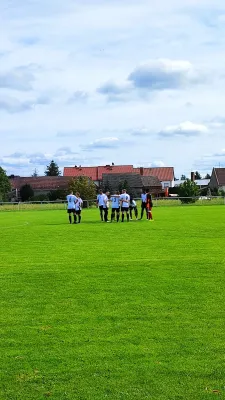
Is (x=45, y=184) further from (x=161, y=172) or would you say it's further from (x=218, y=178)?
(x=218, y=178)

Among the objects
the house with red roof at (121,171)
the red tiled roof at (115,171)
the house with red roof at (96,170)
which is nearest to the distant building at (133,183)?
the house with red roof at (121,171)

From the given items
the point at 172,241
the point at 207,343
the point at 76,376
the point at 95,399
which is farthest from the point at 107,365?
the point at 172,241

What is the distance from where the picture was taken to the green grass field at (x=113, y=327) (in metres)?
5.38

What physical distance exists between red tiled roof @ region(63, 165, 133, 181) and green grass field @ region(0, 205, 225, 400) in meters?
103

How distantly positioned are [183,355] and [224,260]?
23.5 ft

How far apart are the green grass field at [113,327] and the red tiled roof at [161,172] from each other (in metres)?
108

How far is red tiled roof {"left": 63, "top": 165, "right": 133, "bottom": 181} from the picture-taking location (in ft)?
383

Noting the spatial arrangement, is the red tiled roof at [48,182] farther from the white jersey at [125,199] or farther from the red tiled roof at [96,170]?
the white jersey at [125,199]

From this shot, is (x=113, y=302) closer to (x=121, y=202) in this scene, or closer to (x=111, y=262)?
(x=111, y=262)

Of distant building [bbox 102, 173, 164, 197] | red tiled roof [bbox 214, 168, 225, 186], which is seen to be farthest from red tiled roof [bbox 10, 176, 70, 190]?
red tiled roof [bbox 214, 168, 225, 186]

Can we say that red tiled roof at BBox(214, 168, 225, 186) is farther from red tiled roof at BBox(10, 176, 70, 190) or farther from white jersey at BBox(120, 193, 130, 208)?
white jersey at BBox(120, 193, 130, 208)

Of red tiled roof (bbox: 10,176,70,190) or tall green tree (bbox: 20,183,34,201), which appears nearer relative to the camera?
tall green tree (bbox: 20,183,34,201)

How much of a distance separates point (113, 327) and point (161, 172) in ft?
381

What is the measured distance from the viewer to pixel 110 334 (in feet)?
23.0
